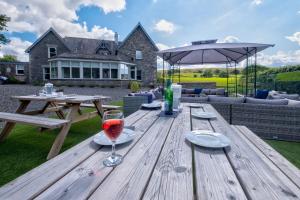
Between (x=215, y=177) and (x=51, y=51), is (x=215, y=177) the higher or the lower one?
the lower one

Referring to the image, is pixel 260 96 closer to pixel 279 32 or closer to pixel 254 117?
pixel 254 117

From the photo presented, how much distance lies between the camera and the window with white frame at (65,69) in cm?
1619

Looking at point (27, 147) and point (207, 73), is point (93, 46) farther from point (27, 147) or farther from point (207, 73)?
point (27, 147)

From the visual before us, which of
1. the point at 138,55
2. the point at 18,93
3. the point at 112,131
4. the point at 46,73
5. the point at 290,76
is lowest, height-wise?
the point at 112,131

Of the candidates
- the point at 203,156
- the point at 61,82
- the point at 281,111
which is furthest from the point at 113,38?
the point at 203,156

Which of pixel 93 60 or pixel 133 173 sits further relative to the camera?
pixel 93 60

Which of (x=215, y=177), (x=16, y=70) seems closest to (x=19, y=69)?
(x=16, y=70)

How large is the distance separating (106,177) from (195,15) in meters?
9.04

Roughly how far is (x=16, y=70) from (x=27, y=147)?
22.7 meters

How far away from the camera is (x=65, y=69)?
16.5 meters

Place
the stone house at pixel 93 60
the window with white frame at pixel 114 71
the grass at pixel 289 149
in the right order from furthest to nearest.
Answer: the window with white frame at pixel 114 71, the stone house at pixel 93 60, the grass at pixel 289 149

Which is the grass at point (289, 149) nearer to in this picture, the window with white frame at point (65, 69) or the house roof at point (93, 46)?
the window with white frame at point (65, 69)

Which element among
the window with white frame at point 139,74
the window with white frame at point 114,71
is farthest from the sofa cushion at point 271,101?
the window with white frame at point 139,74

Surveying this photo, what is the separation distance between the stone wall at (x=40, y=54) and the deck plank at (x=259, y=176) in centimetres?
2122
